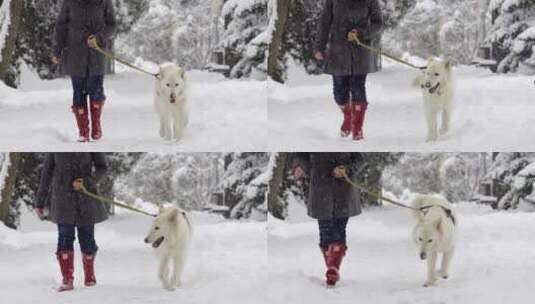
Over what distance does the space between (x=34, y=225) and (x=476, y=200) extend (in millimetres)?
2039

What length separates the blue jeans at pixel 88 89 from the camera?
3.25 m

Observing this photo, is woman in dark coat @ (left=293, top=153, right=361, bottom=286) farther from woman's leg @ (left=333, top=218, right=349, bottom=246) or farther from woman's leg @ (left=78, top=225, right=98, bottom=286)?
woman's leg @ (left=78, top=225, right=98, bottom=286)

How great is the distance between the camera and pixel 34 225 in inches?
133

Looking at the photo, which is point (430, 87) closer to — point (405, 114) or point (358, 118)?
point (405, 114)

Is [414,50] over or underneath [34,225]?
over

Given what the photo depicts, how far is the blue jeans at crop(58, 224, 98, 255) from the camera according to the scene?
3170 millimetres

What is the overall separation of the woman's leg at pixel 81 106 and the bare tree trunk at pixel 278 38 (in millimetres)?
836

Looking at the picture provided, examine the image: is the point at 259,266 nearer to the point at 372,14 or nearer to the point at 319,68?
the point at 319,68

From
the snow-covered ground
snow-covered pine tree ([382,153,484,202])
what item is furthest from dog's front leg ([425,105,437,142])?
the snow-covered ground

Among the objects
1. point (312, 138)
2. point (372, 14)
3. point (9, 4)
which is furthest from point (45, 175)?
point (372, 14)

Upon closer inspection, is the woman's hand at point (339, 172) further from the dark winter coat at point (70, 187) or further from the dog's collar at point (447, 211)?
the dark winter coat at point (70, 187)

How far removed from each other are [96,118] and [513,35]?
1.89 m

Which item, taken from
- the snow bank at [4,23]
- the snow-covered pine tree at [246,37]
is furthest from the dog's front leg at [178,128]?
the snow bank at [4,23]

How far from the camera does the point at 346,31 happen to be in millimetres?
3139
